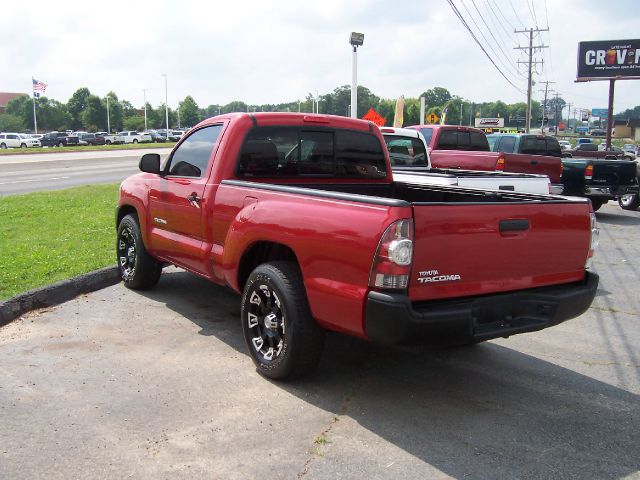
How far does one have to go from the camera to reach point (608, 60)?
46375mm

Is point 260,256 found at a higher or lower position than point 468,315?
higher

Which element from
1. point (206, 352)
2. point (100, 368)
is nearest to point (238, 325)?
point (206, 352)

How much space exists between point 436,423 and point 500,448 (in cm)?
45

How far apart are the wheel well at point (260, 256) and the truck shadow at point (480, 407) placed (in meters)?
0.68

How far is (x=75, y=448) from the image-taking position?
355 cm

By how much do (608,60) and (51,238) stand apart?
46.6m

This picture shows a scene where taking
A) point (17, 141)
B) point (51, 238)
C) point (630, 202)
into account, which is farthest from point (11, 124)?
point (51, 238)

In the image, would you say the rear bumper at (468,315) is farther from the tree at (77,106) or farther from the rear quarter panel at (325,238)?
the tree at (77,106)

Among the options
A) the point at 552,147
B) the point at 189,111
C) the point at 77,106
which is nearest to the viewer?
the point at 552,147

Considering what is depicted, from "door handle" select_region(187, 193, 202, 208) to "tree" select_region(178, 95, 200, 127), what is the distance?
12996 centimetres

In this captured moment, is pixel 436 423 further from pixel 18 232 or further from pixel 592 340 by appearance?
pixel 18 232

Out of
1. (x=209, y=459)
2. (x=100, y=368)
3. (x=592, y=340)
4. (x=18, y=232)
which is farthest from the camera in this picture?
(x=18, y=232)

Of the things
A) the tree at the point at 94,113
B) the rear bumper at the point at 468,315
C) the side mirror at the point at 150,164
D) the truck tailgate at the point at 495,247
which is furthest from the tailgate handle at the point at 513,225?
the tree at the point at 94,113

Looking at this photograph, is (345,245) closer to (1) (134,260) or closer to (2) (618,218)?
(1) (134,260)
